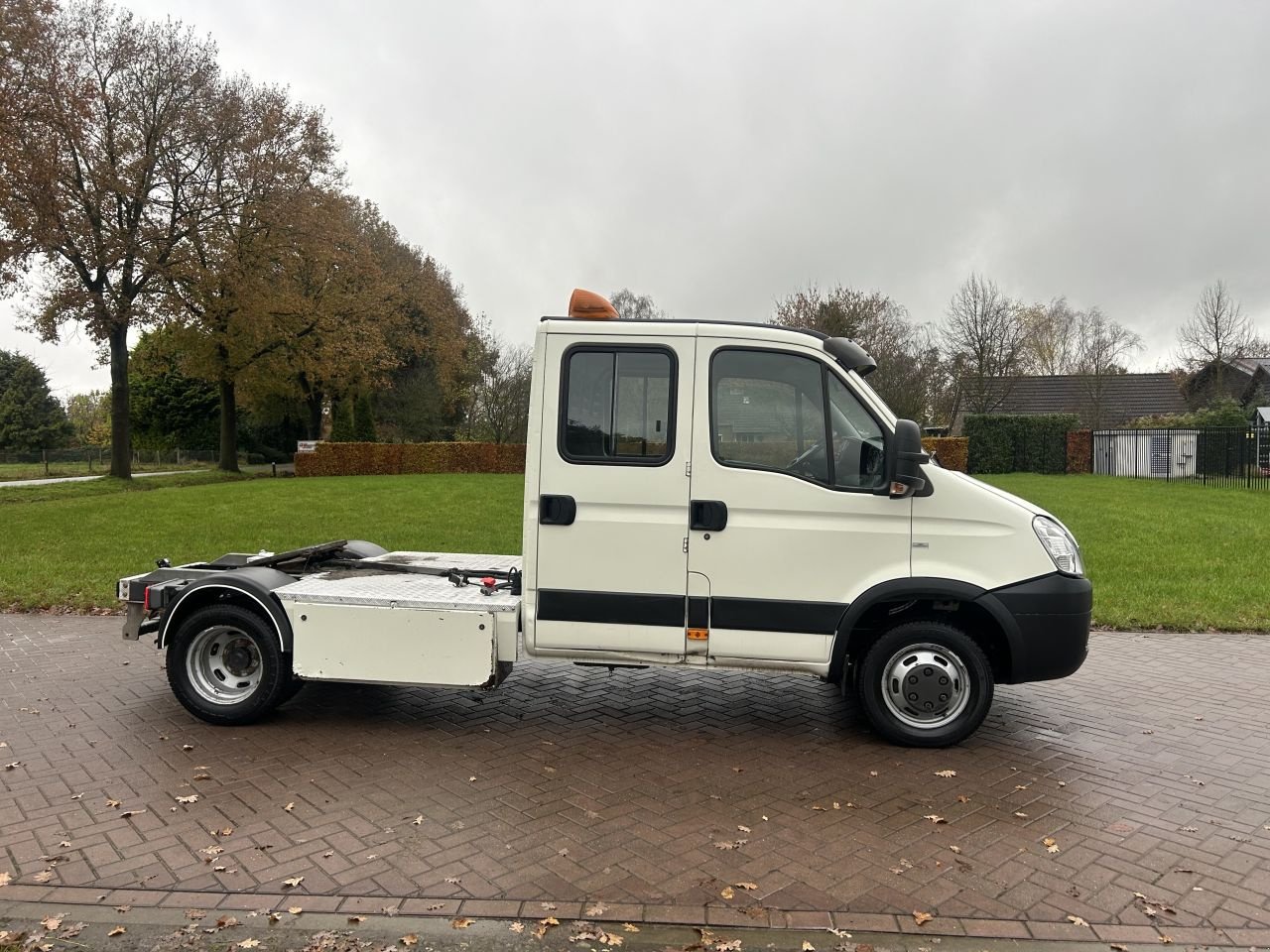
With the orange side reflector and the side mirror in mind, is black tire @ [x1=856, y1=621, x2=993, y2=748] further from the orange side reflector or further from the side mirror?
the orange side reflector

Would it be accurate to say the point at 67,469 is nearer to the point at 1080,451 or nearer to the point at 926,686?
the point at 1080,451

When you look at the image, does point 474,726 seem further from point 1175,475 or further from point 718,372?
point 1175,475

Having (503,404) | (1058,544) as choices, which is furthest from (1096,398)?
(1058,544)

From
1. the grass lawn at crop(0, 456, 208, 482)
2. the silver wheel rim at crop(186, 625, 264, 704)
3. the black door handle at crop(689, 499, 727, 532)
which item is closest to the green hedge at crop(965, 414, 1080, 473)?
the black door handle at crop(689, 499, 727, 532)

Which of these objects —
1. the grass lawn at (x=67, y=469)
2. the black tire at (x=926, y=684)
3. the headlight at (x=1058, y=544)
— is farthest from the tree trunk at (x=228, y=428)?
the headlight at (x=1058, y=544)

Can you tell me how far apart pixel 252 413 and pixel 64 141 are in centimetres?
2620

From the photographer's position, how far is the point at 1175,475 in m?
30.6

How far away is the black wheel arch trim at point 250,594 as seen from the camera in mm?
5535

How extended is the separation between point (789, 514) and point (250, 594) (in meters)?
3.37

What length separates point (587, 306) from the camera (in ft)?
17.7

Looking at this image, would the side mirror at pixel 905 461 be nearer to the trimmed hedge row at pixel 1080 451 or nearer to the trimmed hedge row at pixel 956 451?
the trimmed hedge row at pixel 956 451

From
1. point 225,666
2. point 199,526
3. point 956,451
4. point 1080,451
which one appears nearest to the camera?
point 225,666

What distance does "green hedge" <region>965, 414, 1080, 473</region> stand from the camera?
34.8m

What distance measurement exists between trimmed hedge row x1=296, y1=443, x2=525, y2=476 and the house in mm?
22438
